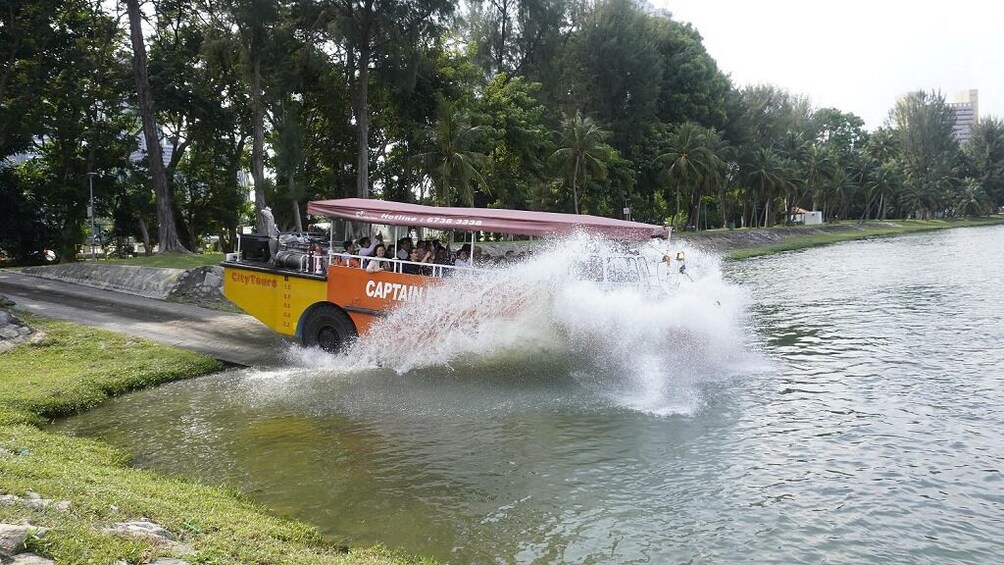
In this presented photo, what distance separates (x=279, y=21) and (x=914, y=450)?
29.2m

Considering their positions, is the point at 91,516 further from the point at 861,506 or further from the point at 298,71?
the point at 298,71

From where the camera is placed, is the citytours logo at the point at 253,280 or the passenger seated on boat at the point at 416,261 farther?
the citytours logo at the point at 253,280

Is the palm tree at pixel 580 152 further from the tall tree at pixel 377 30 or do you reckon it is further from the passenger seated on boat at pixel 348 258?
the passenger seated on boat at pixel 348 258

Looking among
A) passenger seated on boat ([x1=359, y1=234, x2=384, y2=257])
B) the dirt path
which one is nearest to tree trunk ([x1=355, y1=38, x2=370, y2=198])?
the dirt path

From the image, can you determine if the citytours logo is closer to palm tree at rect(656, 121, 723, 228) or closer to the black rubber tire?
the black rubber tire

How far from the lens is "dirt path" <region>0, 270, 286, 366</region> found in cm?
1619

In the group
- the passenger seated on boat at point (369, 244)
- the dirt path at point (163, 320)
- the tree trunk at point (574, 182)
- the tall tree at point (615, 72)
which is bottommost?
the dirt path at point (163, 320)

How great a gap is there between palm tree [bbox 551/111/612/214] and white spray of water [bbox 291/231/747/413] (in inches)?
1473

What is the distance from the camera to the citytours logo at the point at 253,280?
15945 mm

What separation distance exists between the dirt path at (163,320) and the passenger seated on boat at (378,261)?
2880 mm

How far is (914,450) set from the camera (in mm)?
9914

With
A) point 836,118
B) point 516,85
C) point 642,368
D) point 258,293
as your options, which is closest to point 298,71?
point 516,85

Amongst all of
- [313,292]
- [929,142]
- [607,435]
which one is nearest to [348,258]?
[313,292]

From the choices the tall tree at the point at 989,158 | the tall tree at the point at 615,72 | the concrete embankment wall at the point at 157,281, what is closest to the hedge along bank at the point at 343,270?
the concrete embankment wall at the point at 157,281
